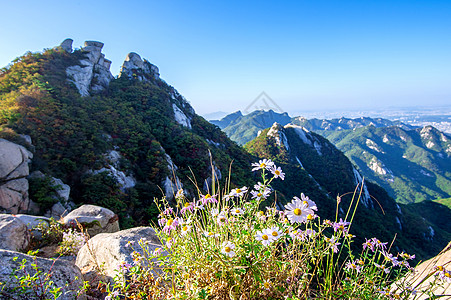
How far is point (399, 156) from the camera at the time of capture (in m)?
150

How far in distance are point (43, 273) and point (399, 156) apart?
654 feet

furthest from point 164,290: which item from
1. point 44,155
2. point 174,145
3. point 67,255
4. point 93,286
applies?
point 174,145

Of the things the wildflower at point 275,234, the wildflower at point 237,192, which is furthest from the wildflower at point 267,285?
the wildflower at point 237,192

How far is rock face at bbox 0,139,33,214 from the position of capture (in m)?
6.55

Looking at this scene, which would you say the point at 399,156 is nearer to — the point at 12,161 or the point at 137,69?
the point at 137,69

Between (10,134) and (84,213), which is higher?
(10,134)

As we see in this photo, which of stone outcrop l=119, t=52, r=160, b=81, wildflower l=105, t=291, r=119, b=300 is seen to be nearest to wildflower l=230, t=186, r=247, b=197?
wildflower l=105, t=291, r=119, b=300

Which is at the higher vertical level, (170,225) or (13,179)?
(170,225)

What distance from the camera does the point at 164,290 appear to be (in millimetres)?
1491

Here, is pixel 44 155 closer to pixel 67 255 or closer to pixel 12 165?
pixel 12 165

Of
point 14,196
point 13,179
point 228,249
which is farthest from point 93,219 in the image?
point 228,249

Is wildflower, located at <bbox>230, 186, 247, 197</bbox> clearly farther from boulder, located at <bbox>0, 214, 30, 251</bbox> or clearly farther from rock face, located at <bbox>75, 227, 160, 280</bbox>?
boulder, located at <bbox>0, 214, 30, 251</bbox>

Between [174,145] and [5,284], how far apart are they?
17226 millimetres

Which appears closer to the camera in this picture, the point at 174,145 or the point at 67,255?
the point at 67,255
